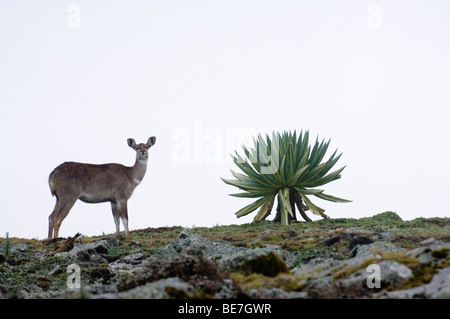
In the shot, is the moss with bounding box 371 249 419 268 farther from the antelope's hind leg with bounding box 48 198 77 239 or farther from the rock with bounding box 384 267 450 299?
the antelope's hind leg with bounding box 48 198 77 239

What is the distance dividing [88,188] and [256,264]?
11.0 meters

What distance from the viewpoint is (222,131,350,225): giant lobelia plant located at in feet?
72.0

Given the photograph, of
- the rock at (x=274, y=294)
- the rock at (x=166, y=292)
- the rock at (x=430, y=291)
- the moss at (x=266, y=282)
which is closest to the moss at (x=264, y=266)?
the moss at (x=266, y=282)

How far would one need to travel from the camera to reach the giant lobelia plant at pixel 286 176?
21953mm

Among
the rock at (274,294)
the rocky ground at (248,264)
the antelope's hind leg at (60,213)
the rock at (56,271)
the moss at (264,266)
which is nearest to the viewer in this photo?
the rock at (274,294)

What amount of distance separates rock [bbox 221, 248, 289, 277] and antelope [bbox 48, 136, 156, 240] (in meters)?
9.76

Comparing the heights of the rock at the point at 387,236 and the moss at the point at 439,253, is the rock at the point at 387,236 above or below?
below

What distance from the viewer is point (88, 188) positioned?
62.8ft

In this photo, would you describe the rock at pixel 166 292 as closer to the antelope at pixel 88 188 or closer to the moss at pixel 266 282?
the moss at pixel 266 282

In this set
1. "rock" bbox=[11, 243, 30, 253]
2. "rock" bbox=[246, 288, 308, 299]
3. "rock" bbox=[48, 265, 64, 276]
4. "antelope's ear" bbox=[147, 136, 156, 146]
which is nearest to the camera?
"rock" bbox=[246, 288, 308, 299]

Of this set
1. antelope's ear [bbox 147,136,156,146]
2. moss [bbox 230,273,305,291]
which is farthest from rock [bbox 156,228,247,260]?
antelope's ear [bbox 147,136,156,146]

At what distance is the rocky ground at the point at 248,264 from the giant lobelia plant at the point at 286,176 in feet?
3.48
